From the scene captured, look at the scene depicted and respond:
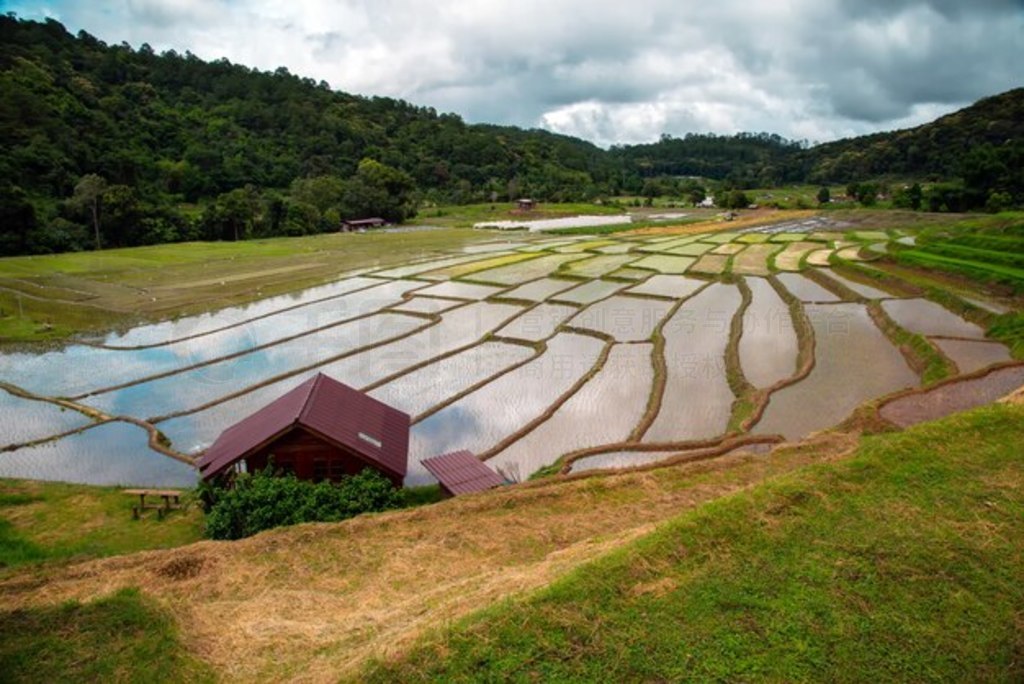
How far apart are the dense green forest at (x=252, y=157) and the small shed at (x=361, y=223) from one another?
3.16ft

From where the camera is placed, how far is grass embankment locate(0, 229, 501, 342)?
81.9ft

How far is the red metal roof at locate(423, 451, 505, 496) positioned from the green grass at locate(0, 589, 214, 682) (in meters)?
5.17

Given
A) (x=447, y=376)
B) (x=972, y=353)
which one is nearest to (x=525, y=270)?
(x=447, y=376)

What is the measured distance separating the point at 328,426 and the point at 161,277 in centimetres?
2808

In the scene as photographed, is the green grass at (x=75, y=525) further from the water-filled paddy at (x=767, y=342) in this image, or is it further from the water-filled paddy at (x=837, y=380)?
the water-filled paddy at (x=767, y=342)

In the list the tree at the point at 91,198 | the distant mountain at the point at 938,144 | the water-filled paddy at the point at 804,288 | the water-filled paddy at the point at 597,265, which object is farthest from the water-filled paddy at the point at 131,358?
the distant mountain at the point at 938,144

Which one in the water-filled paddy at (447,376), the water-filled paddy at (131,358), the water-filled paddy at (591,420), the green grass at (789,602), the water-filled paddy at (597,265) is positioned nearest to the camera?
the green grass at (789,602)

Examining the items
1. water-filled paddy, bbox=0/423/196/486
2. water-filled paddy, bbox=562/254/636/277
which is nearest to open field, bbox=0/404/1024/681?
water-filled paddy, bbox=0/423/196/486

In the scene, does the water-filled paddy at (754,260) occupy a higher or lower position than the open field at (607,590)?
higher

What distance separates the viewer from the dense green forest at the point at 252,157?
48.2 m

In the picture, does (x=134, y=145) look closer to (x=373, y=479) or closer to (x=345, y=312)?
(x=345, y=312)

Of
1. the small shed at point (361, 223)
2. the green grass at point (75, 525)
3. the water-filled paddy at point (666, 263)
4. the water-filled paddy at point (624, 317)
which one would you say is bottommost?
the green grass at point (75, 525)

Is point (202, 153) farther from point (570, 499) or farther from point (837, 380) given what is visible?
point (570, 499)

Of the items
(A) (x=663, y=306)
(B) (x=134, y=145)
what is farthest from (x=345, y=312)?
(B) (x=134, y=145)
